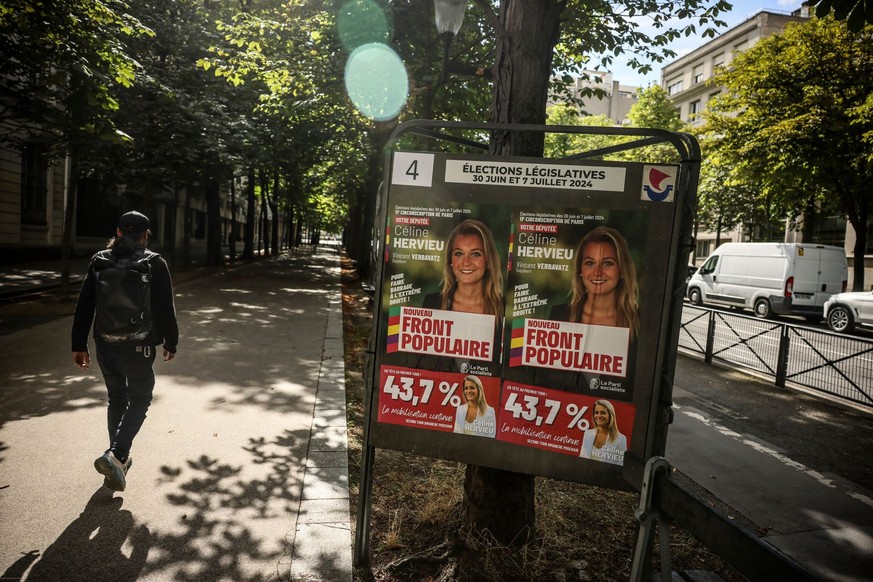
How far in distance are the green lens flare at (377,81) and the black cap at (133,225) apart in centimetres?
735

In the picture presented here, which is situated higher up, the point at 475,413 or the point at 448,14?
the point at 448,14

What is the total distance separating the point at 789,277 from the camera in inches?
693

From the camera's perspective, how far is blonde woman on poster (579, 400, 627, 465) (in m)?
2.73

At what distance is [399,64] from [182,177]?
961 centimetres

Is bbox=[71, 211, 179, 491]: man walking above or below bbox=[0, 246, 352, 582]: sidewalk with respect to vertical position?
above

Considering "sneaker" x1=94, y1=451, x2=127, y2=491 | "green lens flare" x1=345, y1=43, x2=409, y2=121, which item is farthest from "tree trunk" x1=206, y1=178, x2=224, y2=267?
"sneaker" x1=94, y1=451, x2=127, y2=491

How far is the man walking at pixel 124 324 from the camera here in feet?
12.8

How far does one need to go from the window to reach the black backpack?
2100 cm

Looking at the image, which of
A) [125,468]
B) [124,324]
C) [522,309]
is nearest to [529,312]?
[522,309]

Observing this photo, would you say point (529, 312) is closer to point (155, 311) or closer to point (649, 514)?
point (649, 514)

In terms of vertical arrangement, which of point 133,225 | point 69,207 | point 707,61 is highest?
point 707,61

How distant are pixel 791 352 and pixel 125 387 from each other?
898 centimetres

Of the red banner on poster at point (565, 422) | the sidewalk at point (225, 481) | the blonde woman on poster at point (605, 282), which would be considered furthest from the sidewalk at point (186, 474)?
the blonde woman on poster at point (605, 282)

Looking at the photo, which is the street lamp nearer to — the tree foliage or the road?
the road
